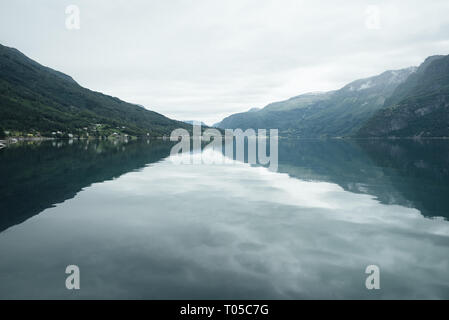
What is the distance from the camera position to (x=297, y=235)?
20609 mm

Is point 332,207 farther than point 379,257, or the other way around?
point 332,207

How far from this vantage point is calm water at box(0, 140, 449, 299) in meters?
13.5

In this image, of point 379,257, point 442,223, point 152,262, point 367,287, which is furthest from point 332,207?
point 152,262

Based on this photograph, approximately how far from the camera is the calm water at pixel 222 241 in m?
13.5

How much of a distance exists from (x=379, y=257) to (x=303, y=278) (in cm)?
580

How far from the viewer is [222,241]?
1939 centimetres

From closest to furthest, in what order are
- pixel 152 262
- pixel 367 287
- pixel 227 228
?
1. pixel 367 287
2. pixel 152 262
3. pixel 227 228

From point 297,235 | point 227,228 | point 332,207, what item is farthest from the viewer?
point 332,207
